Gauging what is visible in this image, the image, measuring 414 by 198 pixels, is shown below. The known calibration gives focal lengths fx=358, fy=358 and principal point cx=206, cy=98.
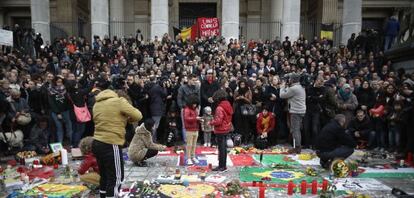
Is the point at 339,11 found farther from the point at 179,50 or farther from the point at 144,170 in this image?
the point at 144,170

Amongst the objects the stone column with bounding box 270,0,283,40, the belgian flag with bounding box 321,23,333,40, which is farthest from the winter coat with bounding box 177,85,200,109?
the stone column with bounding box 270,0,283,40

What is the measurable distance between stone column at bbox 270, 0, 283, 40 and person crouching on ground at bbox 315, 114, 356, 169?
18.5 meters

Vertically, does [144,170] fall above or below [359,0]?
below

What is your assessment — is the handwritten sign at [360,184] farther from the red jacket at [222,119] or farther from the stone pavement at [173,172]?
the red jacket at [222,119]

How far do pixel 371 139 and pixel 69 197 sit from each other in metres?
8.25

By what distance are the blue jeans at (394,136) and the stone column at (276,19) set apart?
16.5 meters

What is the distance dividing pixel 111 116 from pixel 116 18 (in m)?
23.4

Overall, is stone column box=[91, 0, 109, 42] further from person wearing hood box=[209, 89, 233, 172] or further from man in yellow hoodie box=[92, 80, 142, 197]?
man in yellow hoodie box=[92, 80, 142, 197]

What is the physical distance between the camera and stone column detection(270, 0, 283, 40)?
2611 centimetres

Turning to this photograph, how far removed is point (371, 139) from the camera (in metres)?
10.3

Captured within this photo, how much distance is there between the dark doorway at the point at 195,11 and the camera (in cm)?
3022

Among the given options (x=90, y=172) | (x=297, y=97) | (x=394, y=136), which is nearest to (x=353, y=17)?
(x=394, y=136)

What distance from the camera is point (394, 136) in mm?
9859

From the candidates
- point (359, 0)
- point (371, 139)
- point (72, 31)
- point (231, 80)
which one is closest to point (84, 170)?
point (231, 80)
